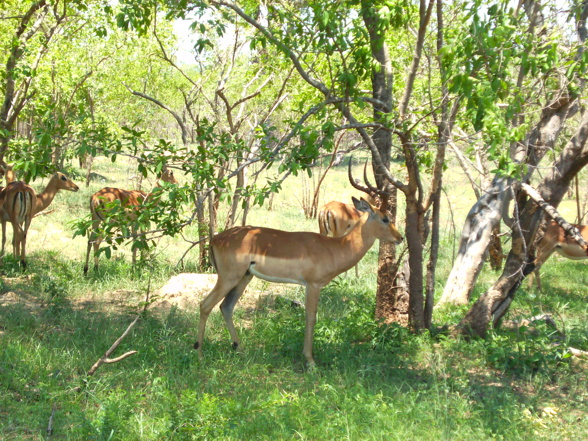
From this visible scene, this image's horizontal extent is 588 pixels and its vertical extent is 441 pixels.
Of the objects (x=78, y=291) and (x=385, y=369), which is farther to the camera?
(x=78, y=291)

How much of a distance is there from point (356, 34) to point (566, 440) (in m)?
3.40

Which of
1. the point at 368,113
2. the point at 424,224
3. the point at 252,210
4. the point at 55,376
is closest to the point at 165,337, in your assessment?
the point at 55,376

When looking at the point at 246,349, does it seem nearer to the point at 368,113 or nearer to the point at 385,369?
the point at 385,369

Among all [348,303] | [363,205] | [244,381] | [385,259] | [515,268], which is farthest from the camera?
[348,303]

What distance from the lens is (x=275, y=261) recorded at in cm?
579

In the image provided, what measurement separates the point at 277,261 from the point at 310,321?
0.63 m

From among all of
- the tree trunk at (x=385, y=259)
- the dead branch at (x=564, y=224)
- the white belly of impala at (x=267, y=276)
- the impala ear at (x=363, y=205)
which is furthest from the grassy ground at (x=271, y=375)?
the impala ear at (x=363, y=205)

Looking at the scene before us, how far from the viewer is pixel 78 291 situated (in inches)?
292

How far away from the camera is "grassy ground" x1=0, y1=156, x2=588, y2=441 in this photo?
158 inches

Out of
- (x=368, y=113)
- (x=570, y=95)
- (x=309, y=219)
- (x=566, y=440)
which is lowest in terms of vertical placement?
(x=566, y=440)

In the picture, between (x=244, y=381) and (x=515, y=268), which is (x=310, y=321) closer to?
(x=244, y=381)

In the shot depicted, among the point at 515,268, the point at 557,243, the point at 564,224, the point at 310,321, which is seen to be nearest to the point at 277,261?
the point at 310,321

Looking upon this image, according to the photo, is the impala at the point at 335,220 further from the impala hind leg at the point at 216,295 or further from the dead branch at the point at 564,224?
the dead branch at the point at 564,224

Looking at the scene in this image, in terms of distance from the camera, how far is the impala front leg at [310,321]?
555 centimetres
